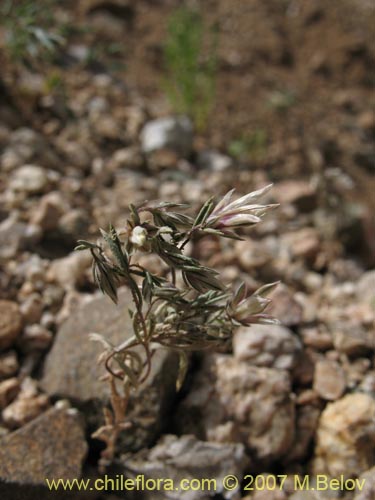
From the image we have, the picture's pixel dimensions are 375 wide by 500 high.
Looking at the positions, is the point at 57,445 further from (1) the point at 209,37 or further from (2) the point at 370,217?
(1) the point at 209,37

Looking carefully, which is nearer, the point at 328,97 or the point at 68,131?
the point at 68,131

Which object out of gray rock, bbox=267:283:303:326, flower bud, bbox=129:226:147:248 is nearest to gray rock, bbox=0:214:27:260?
gray rock, bbox=267:283:303:326

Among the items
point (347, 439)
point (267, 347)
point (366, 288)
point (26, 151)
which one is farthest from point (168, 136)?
point (347, 439)

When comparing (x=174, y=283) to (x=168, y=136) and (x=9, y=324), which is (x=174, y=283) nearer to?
(x=9, y=324)

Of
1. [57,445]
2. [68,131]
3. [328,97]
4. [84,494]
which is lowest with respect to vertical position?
[328,97]

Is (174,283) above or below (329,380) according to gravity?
above

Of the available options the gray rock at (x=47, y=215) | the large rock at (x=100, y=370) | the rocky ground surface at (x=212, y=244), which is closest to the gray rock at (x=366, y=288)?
the rocky ground surface at (x=212, y=244)

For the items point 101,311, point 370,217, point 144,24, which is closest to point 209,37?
point 144,24
